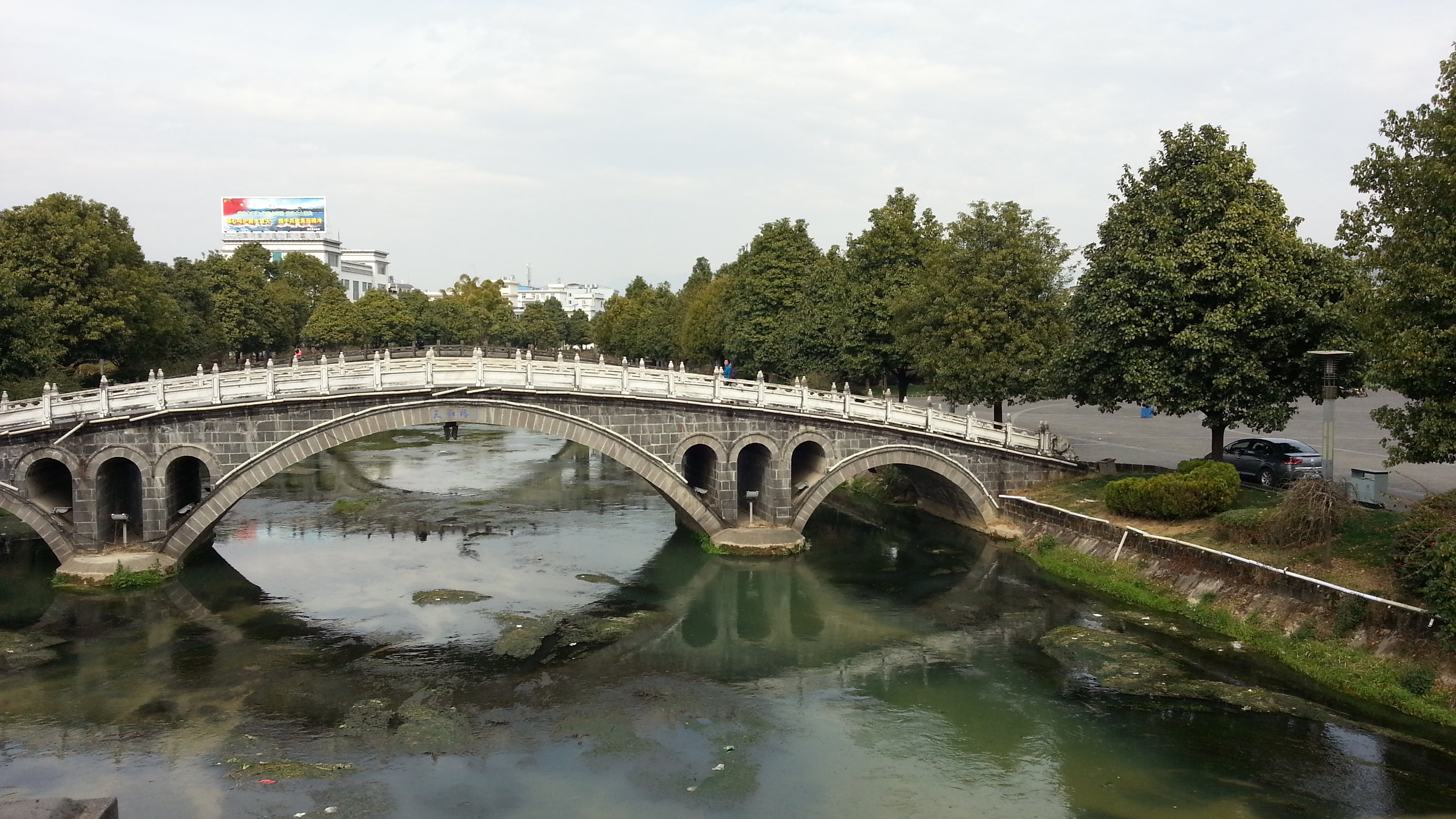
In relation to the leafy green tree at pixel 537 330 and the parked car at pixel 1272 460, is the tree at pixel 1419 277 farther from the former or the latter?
the leafy green tree at pixel 537 330

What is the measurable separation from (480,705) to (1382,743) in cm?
1803

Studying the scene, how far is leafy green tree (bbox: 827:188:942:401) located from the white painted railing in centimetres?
1161

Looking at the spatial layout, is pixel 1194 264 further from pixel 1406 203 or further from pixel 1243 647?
pixel 1243 647

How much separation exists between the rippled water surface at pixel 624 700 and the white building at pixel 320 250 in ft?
369

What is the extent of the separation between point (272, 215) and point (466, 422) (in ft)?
426

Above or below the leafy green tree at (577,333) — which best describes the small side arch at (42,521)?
below

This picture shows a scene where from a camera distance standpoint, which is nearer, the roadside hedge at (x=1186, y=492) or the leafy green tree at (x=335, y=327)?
the roadside hedge at (x=1186, y=492)

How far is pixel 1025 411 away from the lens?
194 ft

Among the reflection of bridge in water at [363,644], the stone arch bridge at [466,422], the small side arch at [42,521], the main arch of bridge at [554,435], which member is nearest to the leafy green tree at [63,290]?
the stone arch bridge at [466,422]

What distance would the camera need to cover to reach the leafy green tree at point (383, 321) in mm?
91125

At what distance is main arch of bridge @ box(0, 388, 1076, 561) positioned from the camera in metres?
29.7

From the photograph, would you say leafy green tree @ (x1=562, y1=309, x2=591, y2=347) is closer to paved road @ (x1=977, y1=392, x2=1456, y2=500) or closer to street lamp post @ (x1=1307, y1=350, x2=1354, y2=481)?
paved road @ (x1=977, y1=392, x2=1456, y2=500)

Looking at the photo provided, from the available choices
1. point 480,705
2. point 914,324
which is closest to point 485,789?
point 480,705

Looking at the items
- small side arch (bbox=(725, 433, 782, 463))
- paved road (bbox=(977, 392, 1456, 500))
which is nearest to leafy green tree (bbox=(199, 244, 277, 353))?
small side arch (bbox=(725, 433, 782, 463))
